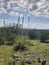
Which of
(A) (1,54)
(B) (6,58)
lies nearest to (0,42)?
(A) (1,54)

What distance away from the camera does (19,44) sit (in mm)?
67375

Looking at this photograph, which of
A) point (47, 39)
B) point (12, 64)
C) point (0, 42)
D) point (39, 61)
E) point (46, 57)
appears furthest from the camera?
point (47, 39)

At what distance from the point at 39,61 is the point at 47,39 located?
48.7m

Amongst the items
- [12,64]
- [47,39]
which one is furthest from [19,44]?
[47,39]

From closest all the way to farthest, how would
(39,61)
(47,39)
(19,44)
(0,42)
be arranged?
(39,61) → (19,44) → (0,42) → (47,39)

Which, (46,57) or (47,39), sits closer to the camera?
(46,57)

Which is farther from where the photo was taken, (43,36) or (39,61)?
(43,36)

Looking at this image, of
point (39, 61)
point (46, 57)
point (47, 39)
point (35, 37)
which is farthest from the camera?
point (35, 37)

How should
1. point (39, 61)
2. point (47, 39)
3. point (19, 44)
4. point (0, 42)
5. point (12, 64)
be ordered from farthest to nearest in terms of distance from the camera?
point (47, 39) < point (0, 42) < point (19, 44) < point (39, 61) < point (12, 64)

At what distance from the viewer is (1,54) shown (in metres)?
60.4

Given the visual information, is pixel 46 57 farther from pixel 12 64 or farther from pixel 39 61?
pixel 12 64

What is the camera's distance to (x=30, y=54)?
195 feet

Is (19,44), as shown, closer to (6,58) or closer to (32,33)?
(6,58)

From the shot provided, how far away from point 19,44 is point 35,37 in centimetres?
4443
